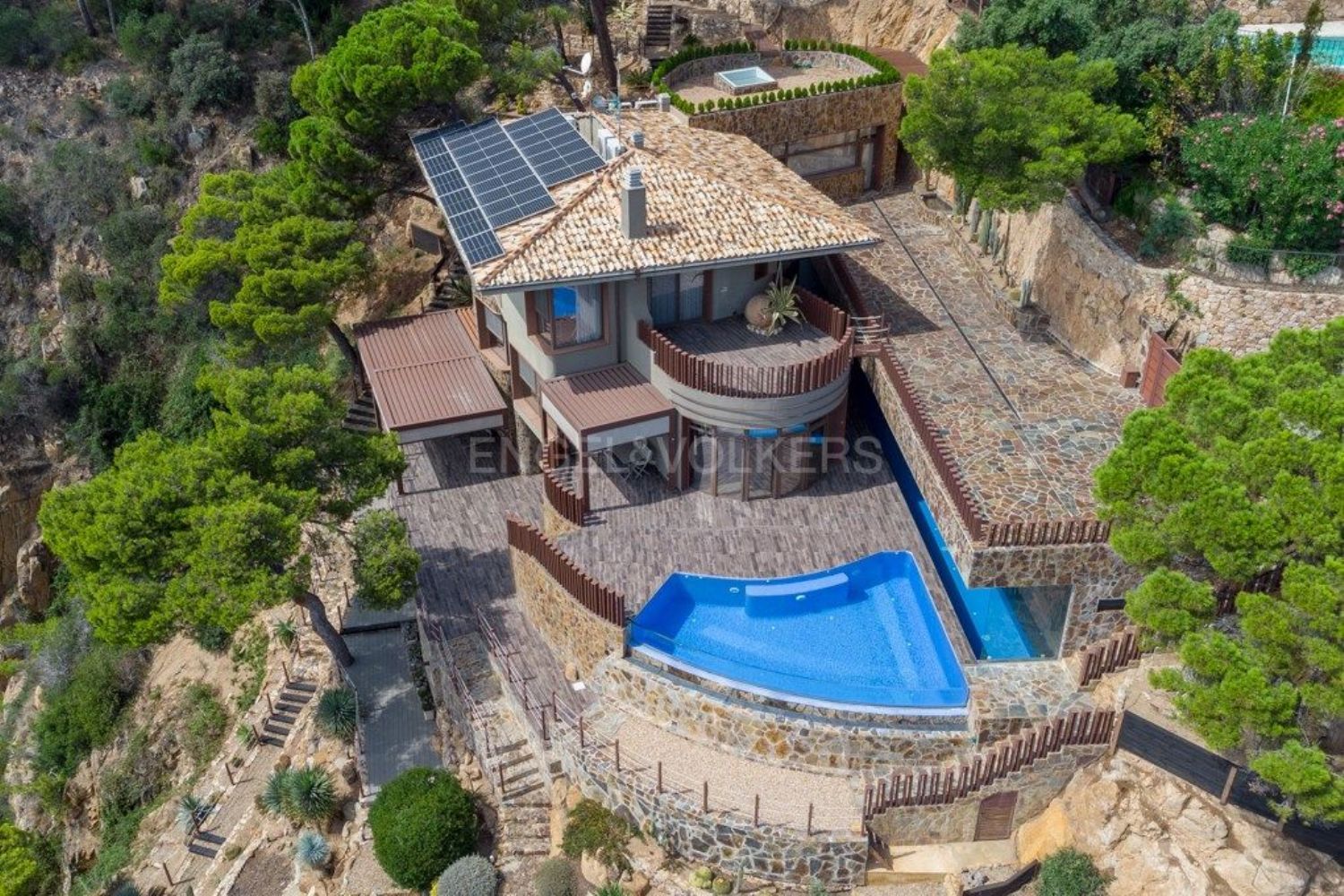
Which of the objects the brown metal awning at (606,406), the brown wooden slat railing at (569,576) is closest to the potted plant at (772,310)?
the brown metal awning at (606,406)

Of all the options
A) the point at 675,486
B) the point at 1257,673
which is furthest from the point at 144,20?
the point at 1257,673

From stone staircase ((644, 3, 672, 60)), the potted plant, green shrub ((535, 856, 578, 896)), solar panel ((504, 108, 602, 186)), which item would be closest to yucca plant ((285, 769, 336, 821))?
green shrub ((535, 856, 578, 896))

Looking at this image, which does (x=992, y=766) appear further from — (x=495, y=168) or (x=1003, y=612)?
(x=495, y=168)

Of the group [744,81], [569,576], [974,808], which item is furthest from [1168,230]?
[569,576]

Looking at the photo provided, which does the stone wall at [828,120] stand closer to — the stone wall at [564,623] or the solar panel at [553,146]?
the solar panel at [553,146]

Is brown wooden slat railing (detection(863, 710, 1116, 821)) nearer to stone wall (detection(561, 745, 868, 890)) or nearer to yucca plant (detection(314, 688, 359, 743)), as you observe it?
stone wall (detection(561, 745, 868, 890))
